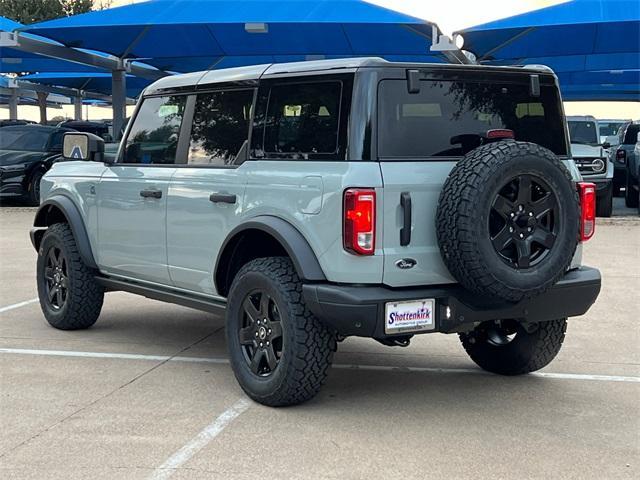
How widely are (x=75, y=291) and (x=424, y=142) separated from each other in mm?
3161

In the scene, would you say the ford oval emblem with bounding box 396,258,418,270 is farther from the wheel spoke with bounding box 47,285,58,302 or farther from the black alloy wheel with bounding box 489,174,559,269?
the wheel spoke with bounding box 47,285,58,302

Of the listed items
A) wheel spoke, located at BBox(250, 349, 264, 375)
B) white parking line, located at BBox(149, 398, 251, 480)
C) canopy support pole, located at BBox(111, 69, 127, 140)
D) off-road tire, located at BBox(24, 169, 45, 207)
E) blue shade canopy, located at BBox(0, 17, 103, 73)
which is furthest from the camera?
blue shade canopy, located at BBox(0, 17, 103, 73)

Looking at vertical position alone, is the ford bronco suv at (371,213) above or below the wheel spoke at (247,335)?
above

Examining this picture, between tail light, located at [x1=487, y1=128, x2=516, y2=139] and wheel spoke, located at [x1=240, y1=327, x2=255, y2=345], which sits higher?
tail light, located at [x1=487, y1=128, x2=516, y2=139]

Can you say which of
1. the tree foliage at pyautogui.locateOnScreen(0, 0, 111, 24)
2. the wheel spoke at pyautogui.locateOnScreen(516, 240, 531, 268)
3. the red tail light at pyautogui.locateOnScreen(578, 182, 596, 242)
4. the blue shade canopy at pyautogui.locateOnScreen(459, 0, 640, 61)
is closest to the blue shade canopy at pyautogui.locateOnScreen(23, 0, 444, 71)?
the blue shade canopy at pyautogui.locateOnScreen(459, 0, 640, 61)

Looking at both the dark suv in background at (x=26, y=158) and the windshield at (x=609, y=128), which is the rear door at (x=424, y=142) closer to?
the dark suv in background at (x=26, y=158)

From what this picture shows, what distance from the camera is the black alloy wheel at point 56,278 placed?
647 centimetres

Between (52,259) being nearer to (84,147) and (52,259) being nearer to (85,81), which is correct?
(84,147)

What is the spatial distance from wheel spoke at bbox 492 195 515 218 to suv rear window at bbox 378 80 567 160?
422mm

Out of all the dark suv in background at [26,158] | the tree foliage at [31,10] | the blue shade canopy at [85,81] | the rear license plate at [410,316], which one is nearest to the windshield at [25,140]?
the dark suv in background at [26,158]

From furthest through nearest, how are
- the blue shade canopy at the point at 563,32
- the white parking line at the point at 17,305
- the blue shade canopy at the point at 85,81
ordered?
the blue shade canopy at the point at 85,81, the blue shade canopy at the point at 563,32, the white parking line at the point at 17,305

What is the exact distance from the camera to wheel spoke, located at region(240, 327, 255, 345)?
4680mm

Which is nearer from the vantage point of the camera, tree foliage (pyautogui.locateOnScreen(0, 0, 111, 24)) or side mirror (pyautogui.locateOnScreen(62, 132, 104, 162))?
side mirror (pyautogui.locateOnScreen(62, 132, 104, 162))

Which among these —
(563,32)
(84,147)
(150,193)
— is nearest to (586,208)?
(150,193)
